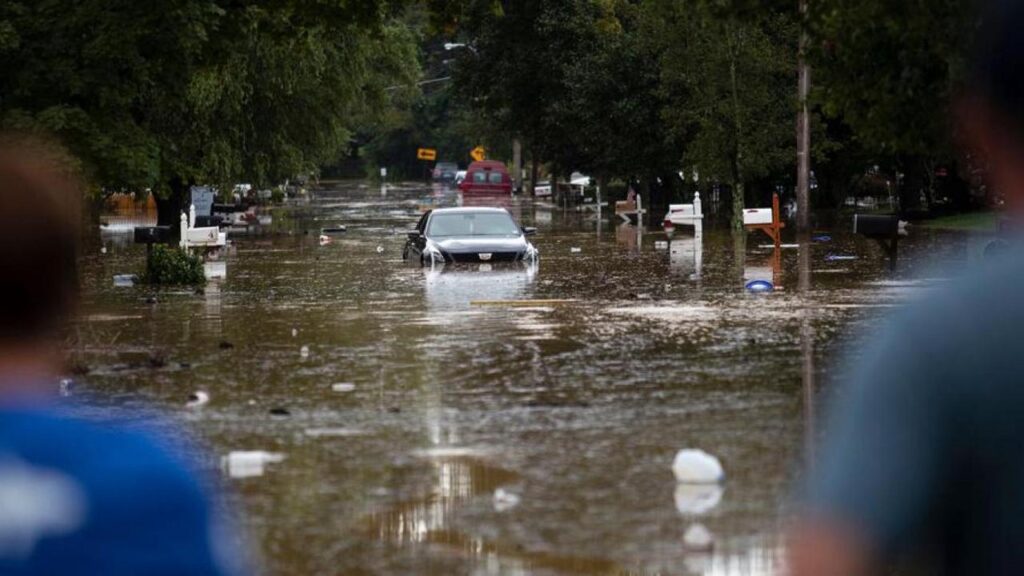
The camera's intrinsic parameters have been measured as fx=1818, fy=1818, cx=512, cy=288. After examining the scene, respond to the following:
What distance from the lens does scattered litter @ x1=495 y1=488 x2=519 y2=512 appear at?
953 cm

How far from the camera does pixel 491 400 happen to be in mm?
13633

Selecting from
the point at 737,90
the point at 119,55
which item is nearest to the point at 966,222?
the point at 737,90

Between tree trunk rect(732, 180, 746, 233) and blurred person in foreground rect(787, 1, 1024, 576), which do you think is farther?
tree trunk rect(732, 180, 746, 233)

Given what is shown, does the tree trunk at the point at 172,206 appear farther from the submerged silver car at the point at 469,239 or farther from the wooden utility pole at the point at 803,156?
the submerged silver car at the point at 469,239

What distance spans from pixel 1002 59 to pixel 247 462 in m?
8.65

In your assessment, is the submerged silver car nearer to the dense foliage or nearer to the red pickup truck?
the dense foliage

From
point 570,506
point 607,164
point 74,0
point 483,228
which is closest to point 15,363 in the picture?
point 570,506

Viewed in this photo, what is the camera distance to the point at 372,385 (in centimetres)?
1459

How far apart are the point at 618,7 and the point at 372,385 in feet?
156

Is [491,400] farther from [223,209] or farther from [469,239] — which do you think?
[223,209]

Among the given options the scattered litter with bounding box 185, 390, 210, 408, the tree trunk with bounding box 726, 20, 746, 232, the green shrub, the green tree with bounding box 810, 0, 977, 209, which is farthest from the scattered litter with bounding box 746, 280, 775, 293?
the tree trunk with bounding box 726, 20, 746, 232

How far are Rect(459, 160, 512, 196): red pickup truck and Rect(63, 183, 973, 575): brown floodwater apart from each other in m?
61.2

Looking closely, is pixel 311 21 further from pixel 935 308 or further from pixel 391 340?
pixel 935 308

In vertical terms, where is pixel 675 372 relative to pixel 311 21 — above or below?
below
